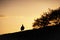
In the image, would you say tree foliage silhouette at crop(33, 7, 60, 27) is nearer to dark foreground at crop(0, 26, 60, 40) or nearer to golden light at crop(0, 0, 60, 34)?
golden light at crop(0, 0, 60, 34)

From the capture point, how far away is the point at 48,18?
6.36ft

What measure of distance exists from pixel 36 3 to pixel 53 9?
0.36m

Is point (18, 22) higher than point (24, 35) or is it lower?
higher

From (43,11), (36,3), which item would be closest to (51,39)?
(43,11)

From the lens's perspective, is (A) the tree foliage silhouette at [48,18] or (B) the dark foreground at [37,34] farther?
(A) the tree foliage silhouette at [48,18]

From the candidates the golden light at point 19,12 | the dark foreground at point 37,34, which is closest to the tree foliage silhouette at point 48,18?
the golden light at point 19,12

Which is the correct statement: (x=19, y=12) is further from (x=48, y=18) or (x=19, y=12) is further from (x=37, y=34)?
(x=37, y=34)

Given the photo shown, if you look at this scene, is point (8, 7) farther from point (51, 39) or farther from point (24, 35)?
point (51, 39)

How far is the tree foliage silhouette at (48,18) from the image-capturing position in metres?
1.89

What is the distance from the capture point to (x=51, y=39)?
4.83ft

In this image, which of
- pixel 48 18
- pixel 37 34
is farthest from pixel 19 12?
pixel 37 34

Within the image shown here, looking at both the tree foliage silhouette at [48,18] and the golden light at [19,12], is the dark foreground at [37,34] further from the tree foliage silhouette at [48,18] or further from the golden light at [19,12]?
the golden light at [19,12]

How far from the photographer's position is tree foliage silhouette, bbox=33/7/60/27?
1.89 metres

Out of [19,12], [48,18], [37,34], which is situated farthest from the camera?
[19,12]
